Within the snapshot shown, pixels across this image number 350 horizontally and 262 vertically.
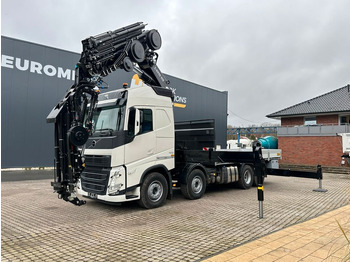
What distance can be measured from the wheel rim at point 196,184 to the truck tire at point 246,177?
2.43 metres

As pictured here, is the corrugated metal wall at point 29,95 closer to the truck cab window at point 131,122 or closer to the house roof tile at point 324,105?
the truck cab window at point 131,122

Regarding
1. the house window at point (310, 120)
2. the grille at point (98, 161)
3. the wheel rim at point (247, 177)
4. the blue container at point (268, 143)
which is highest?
the house window at point (310, 120)

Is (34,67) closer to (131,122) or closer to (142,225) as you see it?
(131,122)

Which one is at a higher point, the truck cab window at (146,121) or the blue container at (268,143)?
the truck cab window at (146,121)

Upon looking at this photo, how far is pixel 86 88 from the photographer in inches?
252

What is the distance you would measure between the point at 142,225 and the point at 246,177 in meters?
6.21

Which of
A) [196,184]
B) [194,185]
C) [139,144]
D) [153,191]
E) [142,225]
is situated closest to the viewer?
[142,225]

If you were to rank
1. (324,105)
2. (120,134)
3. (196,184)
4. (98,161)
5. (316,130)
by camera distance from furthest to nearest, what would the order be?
1. (324,105)
2. (316,130)
3. (196,184)
4. (98,161)
5. (120,134)

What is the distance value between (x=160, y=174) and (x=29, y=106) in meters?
10.7

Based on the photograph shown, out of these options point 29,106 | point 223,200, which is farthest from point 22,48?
point 223,200

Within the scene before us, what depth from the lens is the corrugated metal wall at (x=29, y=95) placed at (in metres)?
14.2

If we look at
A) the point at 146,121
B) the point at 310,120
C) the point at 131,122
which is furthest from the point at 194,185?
the point at 310,120

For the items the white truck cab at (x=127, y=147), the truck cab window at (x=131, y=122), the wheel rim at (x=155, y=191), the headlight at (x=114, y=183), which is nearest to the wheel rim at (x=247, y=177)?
the white truck cab at (x=127, y=147)

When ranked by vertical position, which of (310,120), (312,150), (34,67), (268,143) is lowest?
(312,150)
